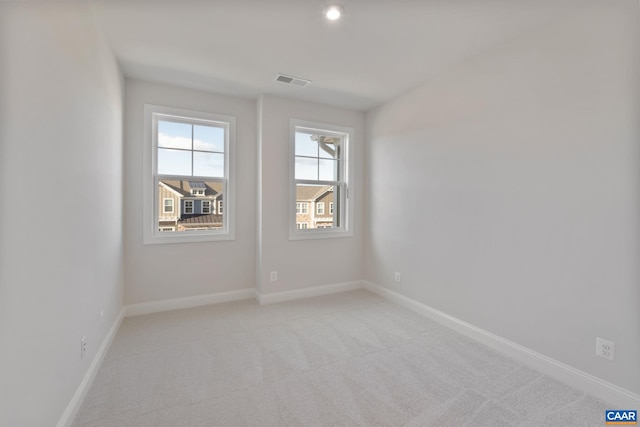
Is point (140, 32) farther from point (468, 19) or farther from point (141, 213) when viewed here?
point (468, 19)

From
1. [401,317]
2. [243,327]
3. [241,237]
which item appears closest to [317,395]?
[243,327]

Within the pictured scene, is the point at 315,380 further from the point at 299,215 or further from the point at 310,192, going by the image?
the point at 310,192

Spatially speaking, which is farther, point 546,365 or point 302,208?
point 302,208

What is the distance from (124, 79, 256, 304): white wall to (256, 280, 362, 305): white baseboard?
363 millimetres

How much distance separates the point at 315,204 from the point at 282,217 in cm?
59

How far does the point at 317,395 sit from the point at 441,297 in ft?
5.78

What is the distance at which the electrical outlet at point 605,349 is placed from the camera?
1.80m

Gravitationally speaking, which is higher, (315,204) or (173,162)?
(173,162)

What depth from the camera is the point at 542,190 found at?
2150mm

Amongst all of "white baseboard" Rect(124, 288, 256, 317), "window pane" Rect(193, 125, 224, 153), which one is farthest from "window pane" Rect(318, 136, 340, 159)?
"white baseboard" Rect(124, 288, 256, 317)

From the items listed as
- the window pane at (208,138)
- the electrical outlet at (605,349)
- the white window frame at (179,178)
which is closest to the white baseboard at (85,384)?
the white window frame at (179,178)

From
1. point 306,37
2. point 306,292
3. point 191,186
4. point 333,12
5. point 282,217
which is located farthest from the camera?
point 306,292

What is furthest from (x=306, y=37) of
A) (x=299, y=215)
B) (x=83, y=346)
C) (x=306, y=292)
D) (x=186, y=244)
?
(x=306, y=292)

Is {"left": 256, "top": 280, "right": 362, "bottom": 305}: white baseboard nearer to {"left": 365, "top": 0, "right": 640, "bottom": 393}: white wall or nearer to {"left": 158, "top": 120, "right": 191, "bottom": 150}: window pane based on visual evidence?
{"left": 365, "top": 0, "right": 640, "bottom": 393}: white wall
